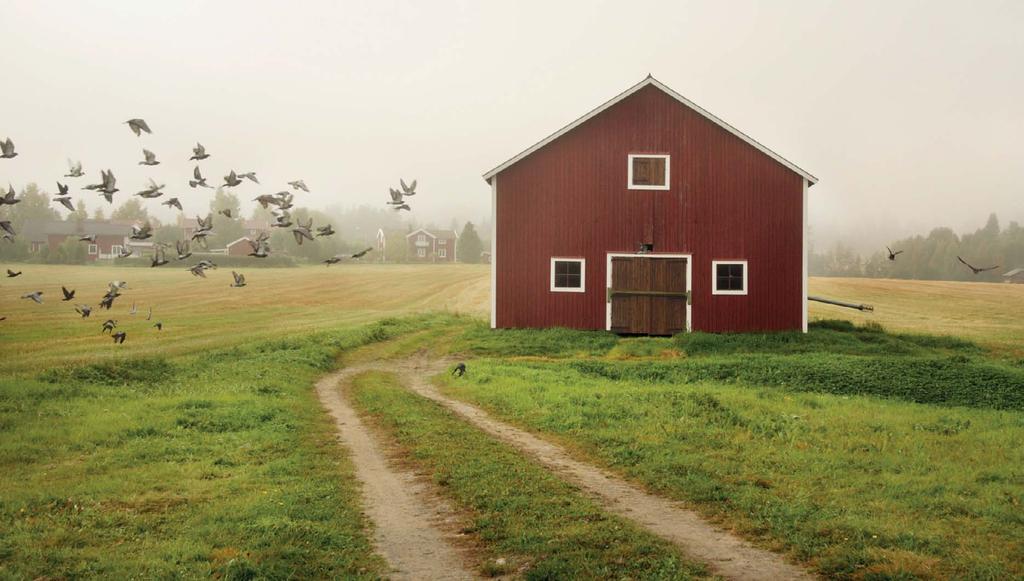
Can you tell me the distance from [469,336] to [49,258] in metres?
51.6

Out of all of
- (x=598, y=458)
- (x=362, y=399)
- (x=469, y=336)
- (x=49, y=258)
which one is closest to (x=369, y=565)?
(x=598, y=458)

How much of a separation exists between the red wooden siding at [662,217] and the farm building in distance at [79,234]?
4902 centimetres

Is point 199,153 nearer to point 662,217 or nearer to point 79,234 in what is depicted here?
point 662,217

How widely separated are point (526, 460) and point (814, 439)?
18.5 feet

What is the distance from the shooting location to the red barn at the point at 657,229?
1267 inches

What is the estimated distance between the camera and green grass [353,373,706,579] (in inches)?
329

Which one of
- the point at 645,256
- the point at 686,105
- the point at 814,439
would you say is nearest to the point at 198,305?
the point at 645,256

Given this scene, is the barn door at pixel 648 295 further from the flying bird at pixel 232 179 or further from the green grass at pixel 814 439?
the flying bird at pixel 232 179

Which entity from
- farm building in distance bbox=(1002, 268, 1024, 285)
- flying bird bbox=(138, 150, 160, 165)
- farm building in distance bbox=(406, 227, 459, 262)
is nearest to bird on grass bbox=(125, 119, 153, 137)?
flying bird bbox=(138, 150, 160, 165)

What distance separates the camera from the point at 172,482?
40.3 feet

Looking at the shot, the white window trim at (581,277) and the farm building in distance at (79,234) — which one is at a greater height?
the farm building in distance at (79,234)

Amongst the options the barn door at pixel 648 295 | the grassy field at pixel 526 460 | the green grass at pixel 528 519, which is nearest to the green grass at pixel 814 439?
the grassy field at pixel 526 460

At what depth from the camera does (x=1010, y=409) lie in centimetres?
1900

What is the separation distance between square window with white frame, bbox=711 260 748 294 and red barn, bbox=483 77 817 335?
0.13ft
